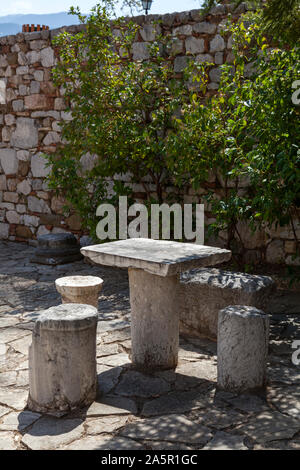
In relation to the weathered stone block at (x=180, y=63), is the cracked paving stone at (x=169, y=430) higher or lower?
lower

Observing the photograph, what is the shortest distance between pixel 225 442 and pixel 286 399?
28.5 inches

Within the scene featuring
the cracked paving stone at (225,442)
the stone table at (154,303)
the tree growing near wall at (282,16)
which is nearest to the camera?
the cracked paving stone at (225,442)

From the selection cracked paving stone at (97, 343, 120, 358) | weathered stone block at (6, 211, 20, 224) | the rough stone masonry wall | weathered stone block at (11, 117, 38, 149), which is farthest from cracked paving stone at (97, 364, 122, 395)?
weathered stone block at (6, 211, 20, 224)

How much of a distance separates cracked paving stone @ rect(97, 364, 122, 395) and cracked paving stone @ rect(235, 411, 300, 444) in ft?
3.26

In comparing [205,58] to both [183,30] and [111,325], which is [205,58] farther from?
[111,325]

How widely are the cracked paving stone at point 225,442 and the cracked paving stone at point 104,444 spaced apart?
38 cm

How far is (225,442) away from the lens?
3178 mm

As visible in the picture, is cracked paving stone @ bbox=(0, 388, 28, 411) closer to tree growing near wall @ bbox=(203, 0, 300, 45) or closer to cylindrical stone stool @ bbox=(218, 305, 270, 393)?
cylindrical stone stool @ bbox=(218, 305, 270, 393)

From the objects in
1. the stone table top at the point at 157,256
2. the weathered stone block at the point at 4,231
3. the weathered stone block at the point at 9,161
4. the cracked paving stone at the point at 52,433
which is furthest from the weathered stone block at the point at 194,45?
the cracked paving stone at the point at 52,433

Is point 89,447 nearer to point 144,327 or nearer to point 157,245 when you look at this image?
point 144,327

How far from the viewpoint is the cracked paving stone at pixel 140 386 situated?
3863 mm

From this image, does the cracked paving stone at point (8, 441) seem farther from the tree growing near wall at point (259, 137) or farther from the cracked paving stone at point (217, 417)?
the tree growing near wall at point (259, 137)

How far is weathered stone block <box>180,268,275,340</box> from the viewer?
15.7 ft

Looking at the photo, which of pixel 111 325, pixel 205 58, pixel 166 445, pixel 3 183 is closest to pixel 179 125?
pixel 205 58
